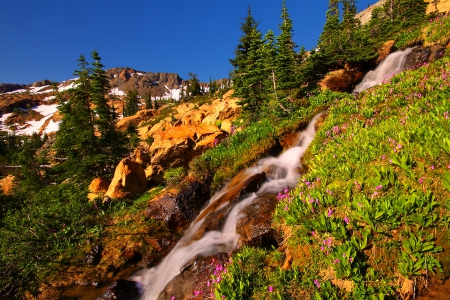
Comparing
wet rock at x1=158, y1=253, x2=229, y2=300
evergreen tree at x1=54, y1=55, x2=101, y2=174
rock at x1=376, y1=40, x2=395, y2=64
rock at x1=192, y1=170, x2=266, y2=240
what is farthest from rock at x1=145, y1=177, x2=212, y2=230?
rock at x1=376, y1=40, x2=395, y2=64

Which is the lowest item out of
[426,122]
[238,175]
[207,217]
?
[207,217]

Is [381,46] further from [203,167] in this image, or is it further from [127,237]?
[127,237]

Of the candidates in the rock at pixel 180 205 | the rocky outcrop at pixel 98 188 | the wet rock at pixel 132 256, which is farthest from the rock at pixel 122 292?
the rocky outcrop at pixel 98 188

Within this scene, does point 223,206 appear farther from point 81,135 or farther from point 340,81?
point 340,81

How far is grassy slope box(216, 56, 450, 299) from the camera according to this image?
3.48m

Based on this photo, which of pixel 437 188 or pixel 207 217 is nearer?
pixel 437 188

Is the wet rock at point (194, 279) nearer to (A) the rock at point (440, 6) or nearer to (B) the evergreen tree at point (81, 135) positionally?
(B) the evergreen tree at point (81, 135)

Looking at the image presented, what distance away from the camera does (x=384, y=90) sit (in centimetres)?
899

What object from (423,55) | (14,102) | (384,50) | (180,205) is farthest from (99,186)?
(14,102)

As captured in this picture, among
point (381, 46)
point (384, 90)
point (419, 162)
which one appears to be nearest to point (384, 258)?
point (419, 162)

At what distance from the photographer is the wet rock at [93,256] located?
30.0 ft

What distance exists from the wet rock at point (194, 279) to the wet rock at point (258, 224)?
0.90 metres

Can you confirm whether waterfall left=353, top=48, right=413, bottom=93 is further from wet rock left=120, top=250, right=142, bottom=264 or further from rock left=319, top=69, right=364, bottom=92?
wet rock left=120, top=250, right=142, bottom=264

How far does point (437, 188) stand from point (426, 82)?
557 cm
